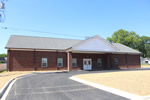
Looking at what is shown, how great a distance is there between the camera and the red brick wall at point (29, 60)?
21.1 m

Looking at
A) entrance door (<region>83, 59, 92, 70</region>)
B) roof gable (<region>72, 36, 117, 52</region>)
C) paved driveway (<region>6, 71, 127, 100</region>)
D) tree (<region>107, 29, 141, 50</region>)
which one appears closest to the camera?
paved driveway (<region>6, 71, 127, 100</region>)

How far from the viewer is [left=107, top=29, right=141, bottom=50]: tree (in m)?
61.8

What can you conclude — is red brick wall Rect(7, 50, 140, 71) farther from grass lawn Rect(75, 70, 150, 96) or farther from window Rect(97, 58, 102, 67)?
grass lawn Rect(75, 70, 150, 96)

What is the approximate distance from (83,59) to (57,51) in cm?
566

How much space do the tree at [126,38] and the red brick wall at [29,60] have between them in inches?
1834

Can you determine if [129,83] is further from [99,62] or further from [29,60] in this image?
[99,62]

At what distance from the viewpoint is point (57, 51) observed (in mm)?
24281

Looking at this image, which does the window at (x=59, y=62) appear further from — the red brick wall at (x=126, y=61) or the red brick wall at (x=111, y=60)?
the red brick wall at (x=126, y=61)

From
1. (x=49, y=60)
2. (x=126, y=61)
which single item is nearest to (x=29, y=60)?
(x=49, y=60)

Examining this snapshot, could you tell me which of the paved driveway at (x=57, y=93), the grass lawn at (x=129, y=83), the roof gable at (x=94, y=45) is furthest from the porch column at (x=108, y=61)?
the paved driveway at (x=57, y=93)

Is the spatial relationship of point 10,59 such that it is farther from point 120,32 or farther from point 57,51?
point 120,32

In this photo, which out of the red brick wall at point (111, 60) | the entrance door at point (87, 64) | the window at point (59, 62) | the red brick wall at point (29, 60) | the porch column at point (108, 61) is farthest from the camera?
the porch column at point (108, 61)

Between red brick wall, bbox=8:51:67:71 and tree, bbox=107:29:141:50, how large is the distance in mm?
46576

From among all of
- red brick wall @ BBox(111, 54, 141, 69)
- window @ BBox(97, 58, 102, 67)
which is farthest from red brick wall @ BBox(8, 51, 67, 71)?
red brick wall @ BBox(111, 54, 141, 69)
